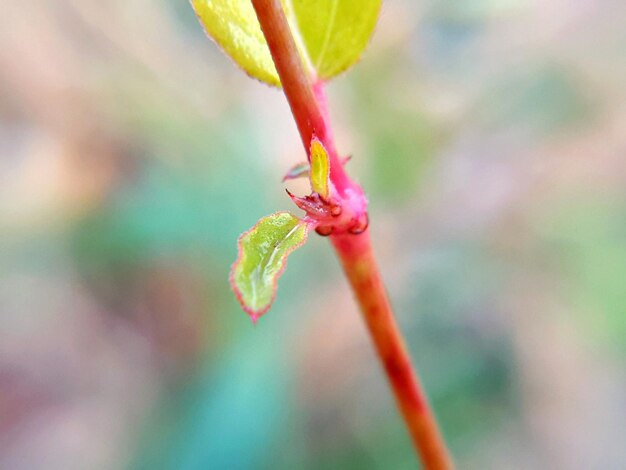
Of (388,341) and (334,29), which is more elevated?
(334,29)

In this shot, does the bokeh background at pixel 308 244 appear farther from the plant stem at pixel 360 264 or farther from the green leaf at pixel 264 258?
the green leaf at pixel 264 258

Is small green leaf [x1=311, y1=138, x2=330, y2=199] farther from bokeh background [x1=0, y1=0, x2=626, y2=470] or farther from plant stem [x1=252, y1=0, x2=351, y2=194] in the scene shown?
bokeh background [x1=0, y1=0, x2=626, y2=470]

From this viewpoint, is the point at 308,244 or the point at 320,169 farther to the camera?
the point at 308,244

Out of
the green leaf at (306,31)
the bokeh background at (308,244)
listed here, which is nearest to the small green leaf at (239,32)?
the green leaf at (306,31)

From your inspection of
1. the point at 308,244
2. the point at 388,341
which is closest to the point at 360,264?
the point at 388,341

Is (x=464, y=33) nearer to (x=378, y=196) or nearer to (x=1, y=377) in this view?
(x=378, y=196)

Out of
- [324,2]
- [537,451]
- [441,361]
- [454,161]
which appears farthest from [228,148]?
[324,2]

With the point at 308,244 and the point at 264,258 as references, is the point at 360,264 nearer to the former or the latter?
the point at 264,258

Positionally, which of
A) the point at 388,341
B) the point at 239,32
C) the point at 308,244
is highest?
the point at 308,244
